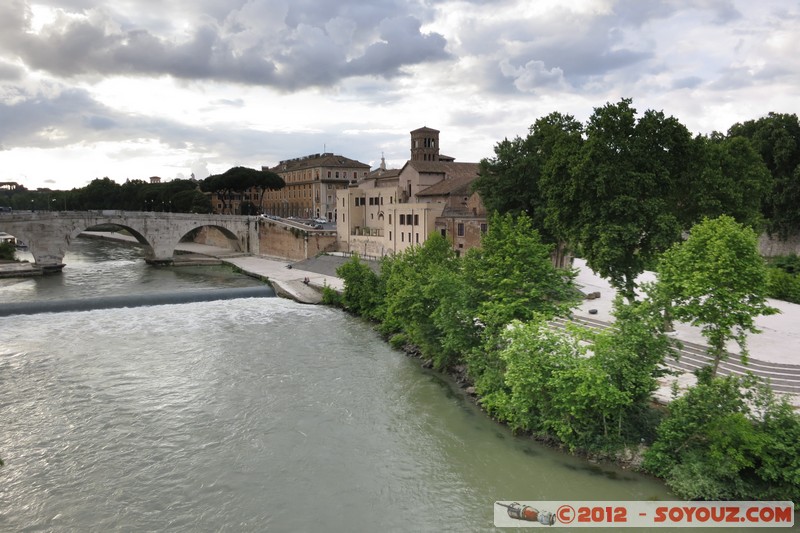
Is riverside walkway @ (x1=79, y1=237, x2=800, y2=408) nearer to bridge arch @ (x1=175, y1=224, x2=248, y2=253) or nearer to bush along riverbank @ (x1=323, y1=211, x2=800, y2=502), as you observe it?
bush along riverbank @ (x1=323, y1=211, x2=800, y2=502)

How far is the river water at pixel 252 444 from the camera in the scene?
12664 mm

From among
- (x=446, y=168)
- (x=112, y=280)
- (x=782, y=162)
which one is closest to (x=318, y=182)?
(x=446, y=168)

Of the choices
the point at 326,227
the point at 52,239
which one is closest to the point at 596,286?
Result: the point at 326,227

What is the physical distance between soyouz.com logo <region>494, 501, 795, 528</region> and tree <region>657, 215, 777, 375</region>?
3154 millimetres

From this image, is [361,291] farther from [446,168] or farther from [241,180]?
[241,180]

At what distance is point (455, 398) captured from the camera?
18875 mm

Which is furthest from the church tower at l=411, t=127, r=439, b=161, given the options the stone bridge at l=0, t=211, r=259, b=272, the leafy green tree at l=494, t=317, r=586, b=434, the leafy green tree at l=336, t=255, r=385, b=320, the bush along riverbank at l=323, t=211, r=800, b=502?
the leafy green tree at l=494, t=317, r=586, b=434

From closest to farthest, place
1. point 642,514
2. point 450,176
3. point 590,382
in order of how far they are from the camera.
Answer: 1. point 642,514
2. point 590,382
3. point 450,176

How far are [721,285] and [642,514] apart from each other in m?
5.67

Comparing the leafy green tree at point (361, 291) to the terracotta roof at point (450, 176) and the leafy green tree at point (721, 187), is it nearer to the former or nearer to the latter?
the terracotta roof at point (450, 176)

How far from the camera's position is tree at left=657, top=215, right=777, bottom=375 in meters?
13.5

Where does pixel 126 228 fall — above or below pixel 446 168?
below

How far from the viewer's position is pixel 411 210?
4184 centimetres

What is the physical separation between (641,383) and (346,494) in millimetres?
7400
